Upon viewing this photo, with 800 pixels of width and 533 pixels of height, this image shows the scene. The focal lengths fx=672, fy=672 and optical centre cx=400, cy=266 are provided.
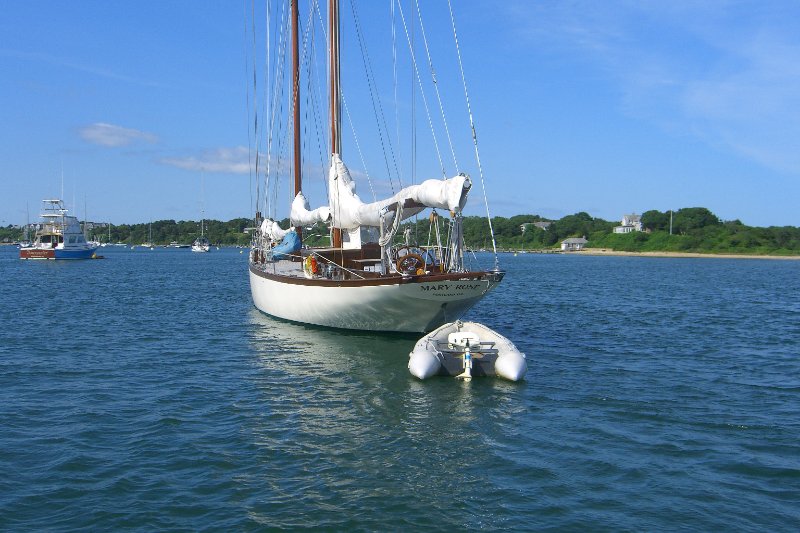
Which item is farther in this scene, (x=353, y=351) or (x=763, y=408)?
(x=353, y=351)

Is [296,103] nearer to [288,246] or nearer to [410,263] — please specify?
[288,246]

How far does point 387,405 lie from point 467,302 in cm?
803

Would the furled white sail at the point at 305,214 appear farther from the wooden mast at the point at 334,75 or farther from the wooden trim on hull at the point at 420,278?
the wooden trim on hull at the point at 420,278

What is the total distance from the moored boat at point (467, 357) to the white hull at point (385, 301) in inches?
106

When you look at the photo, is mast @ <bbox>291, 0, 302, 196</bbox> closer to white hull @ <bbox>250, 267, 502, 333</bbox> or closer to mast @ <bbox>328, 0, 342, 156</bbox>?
mast @ <bbox>328, 0, 342, 156</bbox>

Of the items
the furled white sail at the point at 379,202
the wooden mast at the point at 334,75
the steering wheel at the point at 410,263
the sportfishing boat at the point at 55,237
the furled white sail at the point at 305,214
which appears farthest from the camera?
the sportfishing boat at the point at 55,237

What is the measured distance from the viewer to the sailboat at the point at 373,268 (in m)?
21.5

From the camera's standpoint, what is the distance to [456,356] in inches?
709

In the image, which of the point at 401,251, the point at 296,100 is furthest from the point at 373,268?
the point at 296,100

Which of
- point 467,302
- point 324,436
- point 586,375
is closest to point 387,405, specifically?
point 324,436

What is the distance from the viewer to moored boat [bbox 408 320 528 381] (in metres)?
17.5

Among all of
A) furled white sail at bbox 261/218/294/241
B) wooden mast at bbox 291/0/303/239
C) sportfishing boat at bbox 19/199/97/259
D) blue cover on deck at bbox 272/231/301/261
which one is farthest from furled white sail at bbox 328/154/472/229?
sportfishing boat at bbox 19/199/97/259

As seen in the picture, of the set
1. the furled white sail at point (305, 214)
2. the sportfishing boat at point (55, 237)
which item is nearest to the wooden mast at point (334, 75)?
the furled white sail at point (305, 214)

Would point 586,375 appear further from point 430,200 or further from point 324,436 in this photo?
point 324,436
